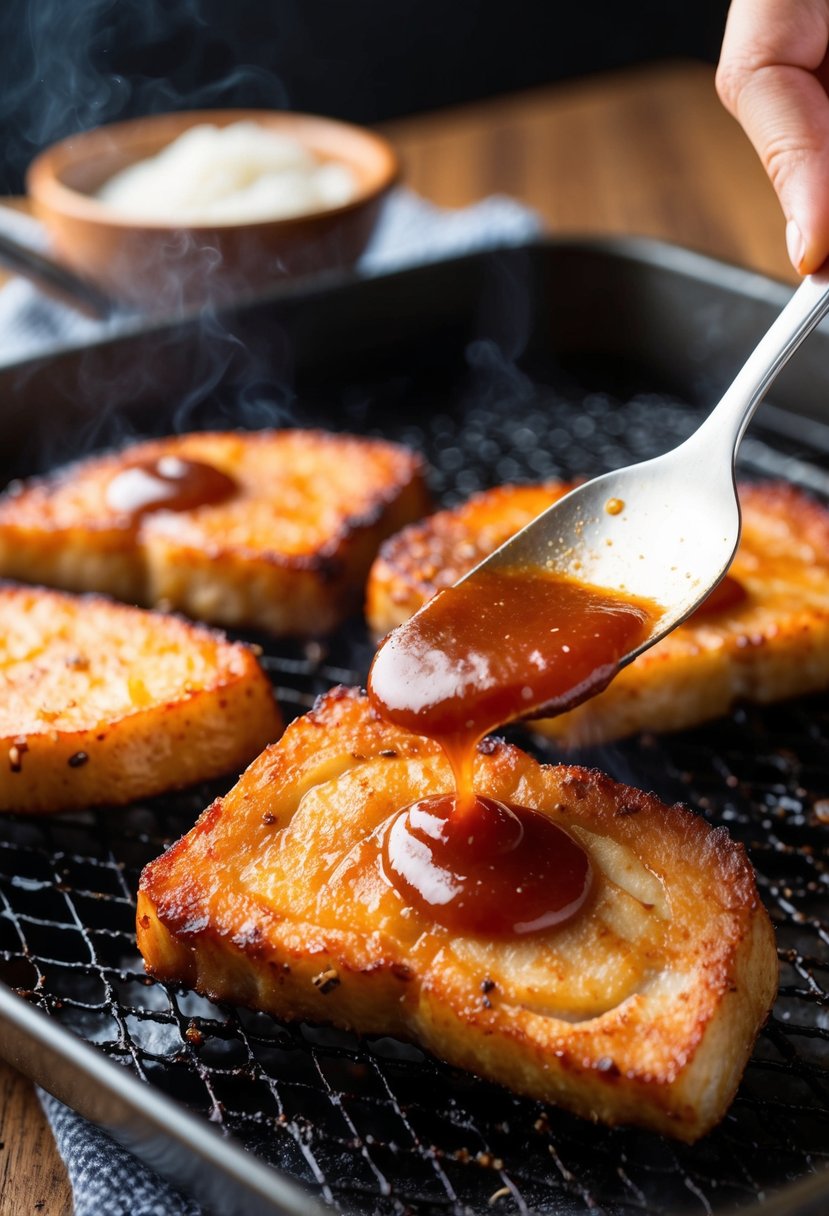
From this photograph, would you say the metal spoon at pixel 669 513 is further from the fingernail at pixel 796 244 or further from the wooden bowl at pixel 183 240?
the wooden bowl at pixel 183 240

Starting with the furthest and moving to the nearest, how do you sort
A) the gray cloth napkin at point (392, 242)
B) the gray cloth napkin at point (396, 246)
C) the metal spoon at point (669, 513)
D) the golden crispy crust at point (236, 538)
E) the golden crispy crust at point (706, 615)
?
the gray cloth napkin at point (392, 242) < the gray cloth napkin at point (396, 246) < the golden crispy crust at point (236, 538) < the golden crispy crust at point (706, 615) < the metal spoon at point (669, 513)

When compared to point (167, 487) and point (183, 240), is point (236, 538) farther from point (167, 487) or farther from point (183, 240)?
point (183, 240)

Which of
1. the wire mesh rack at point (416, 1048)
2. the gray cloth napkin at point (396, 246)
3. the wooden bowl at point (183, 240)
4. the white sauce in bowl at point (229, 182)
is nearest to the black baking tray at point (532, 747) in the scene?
the wire mesh rack at point (416, 1048)

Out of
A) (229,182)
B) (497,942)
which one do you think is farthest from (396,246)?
(497,942)

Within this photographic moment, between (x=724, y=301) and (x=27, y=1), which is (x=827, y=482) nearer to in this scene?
(x=724, y=301)

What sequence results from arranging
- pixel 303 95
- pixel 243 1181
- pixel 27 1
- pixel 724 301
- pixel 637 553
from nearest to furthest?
1. pixel 243 1181
2. pixel 637 553
3. pixel 724 301
4. pixel 27 1
5. pixel 303 95

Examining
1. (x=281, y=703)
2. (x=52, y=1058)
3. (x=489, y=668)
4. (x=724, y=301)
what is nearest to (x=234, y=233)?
(x=724, y=301)
